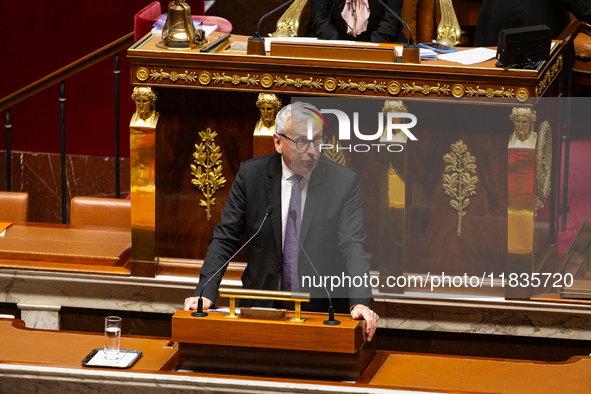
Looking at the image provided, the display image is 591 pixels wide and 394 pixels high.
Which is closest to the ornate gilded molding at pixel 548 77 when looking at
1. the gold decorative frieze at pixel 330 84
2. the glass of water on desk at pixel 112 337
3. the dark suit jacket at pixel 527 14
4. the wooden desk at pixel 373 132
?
the wooden desk at pixel 373 132

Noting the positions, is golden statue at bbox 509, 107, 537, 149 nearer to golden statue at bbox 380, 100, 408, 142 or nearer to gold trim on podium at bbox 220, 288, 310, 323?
golden statue at bbox 380, 100, 408, 142

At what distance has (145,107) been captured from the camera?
334cm

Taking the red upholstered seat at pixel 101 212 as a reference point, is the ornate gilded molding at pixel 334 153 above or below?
above

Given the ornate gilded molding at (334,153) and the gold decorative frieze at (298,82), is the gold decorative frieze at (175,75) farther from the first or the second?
the ornate gilded molding at (334,153)

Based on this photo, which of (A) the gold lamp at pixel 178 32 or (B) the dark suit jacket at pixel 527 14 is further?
(B) the dark suit jacket at pixel 527 14

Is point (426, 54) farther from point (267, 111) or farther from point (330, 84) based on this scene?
point (267, 111)

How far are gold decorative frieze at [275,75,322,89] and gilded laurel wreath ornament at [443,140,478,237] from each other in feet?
1.89

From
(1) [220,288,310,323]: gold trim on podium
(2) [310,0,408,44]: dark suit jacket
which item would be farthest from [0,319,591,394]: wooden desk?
(2) [310,0,408,44]: dark suit jacket

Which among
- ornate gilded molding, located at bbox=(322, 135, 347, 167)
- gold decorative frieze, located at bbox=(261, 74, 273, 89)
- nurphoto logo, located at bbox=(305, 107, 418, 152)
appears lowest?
ornate gilded molding, located at bbox=(322, 135, 347, 167)

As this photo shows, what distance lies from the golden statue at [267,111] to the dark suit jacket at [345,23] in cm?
105

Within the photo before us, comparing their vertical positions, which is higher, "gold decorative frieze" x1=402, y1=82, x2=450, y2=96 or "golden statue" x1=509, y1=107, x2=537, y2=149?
"gold decorative frieze" x1=402, y1=82, x2=450, y2=96

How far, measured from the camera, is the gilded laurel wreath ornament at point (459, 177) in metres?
3.23

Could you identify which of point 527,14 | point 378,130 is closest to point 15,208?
point 378,130

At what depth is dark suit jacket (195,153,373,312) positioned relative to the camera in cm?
274
